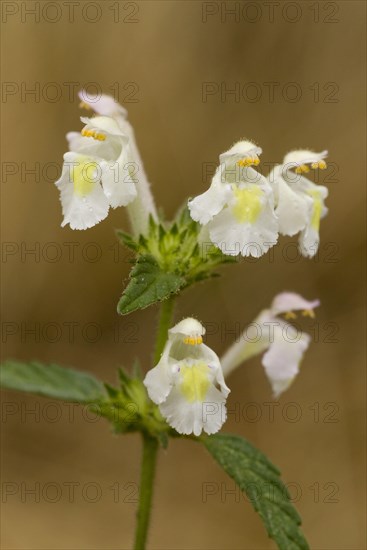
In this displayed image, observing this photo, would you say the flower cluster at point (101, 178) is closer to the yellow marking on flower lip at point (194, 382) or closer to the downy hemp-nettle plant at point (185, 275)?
the downy hemp-nettle plant at point (185, 275)

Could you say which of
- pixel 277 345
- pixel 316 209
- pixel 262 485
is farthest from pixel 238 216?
pixel 262 485

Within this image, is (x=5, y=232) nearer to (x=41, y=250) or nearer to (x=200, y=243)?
(x=41, y=250)

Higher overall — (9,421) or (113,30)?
(113,30)

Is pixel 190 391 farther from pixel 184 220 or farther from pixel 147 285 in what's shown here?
pixel 184 220

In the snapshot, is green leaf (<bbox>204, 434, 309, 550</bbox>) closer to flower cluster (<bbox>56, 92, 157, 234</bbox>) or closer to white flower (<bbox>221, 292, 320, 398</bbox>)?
white flower (<bbox>221, 292, 320, 398</bbox>)

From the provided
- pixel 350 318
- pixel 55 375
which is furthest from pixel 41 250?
pixel 55 375

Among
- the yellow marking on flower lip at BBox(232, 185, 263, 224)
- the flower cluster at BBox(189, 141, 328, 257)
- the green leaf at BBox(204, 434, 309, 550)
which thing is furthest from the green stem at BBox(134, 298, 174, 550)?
the yellow marking on flower lip at BBox(232, 185, 263, 224)

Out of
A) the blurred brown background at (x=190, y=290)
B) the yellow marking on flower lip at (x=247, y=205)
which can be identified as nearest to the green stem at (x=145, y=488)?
the yellow marking on flower lip at (x=247, y=205)
